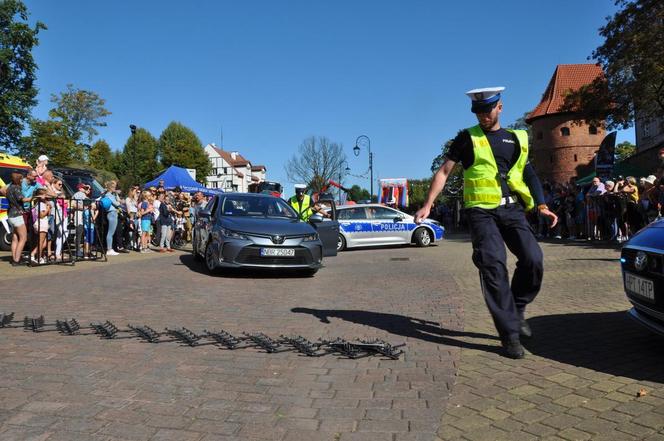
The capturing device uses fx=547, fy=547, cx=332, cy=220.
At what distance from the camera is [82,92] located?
178 feet

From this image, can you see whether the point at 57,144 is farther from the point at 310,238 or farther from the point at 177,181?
the point at 310,238

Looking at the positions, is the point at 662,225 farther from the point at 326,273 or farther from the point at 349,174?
the point at 349,174

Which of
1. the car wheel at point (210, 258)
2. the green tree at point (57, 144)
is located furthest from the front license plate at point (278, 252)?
the green tree at point (57, 144)

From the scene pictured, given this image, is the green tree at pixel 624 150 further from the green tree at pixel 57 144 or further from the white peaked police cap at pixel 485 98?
the white peaked police cap at pixel 485 98

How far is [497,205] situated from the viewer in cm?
437

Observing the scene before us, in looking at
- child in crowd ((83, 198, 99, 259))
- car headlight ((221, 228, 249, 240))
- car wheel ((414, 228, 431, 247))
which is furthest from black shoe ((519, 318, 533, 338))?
car wheel ((414, 228, 431, 247))

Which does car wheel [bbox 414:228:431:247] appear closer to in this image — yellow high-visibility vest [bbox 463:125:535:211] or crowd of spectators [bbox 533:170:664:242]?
crowd of spectators [bbox 533:170:664:242]

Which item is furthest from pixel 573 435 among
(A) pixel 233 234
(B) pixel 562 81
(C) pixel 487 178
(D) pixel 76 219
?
(B) pixel 562 81

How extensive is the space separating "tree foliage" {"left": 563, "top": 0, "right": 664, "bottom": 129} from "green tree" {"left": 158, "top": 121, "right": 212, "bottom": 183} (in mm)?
61933

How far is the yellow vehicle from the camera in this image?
48.4ft

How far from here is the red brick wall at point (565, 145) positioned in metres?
64.4

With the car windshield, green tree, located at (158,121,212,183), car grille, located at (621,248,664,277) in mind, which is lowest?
car grille, located at (621,248,664,277)

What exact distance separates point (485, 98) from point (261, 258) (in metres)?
5.42

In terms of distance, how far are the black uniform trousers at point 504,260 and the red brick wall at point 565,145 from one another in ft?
213
